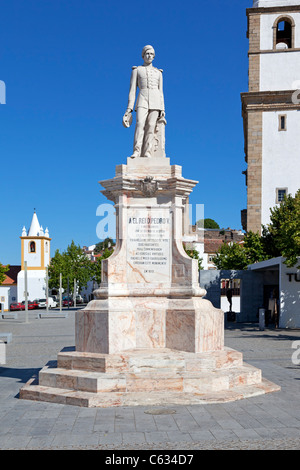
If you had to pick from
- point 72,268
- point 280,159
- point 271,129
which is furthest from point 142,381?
point 72,268

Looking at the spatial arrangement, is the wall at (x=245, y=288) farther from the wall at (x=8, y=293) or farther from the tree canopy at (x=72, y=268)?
the wall at (x=8, y=293)

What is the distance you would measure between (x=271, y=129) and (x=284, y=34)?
904cm

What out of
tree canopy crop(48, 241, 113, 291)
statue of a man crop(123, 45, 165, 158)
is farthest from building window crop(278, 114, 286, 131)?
tree canopy crop(48, 241, 113, 291)

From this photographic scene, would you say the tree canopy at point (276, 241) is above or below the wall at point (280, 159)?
below

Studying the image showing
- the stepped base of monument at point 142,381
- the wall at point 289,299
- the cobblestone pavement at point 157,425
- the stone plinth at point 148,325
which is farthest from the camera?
the wall at point 289,299

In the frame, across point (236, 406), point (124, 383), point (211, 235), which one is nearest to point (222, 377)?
point (236, 406)

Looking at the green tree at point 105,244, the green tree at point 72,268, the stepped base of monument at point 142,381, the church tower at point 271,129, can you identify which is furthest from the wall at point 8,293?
the stepped base of monument at point 142,381

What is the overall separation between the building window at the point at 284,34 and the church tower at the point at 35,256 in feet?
192

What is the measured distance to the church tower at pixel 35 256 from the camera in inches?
3656

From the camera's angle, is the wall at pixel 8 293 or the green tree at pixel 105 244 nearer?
the wall at pixel 8 293

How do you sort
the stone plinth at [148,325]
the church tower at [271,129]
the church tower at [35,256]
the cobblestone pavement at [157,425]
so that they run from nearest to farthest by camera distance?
the cobblestone pavement at [157,425]
the stone plinth at [148,325]
the church tower at [271,129]
the church tower at [35,256]

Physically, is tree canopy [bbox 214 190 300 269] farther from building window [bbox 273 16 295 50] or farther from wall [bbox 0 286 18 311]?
wall [bbox 0 286 18 311]

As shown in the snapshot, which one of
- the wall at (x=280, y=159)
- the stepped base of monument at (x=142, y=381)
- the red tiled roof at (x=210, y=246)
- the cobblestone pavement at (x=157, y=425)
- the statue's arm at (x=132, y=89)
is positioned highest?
the wall at (x=280, y=159)
